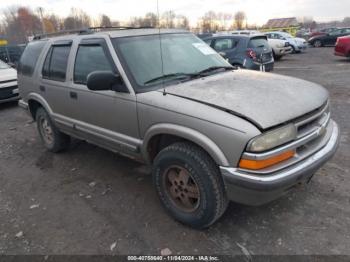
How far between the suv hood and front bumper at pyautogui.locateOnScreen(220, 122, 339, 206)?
1.32 ft

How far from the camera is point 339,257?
105 inches

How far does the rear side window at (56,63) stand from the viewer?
14.4ft

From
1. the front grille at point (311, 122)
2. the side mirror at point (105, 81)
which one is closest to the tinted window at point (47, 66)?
the side mirror at point (105, 81)

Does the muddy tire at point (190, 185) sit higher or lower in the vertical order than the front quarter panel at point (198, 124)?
lower

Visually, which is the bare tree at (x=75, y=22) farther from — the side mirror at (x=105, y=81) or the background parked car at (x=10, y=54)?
the side mirror at (x=105, y=81)

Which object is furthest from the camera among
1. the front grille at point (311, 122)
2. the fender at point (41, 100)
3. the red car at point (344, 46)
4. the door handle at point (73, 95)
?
the red car at point (344, 46)

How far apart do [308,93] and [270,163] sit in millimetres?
985

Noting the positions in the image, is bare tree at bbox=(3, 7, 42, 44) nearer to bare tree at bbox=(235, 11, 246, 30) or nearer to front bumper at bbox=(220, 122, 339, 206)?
bare tree at bbox=(235, 11, 246, 30)

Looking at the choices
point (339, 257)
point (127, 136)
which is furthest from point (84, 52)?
point (339, 257)

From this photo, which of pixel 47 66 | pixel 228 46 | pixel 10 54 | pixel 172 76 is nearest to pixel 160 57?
pixel 172 76

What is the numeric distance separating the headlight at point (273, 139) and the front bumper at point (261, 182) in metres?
0.22

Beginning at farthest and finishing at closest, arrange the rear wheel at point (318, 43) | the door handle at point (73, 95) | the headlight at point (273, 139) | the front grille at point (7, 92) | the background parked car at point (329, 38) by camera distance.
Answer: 1. the rear wheel at point (318, 43)
2. the background parked car at point (329, 38)
3. the front grille at point (7, 92)
4. the door handle at point (73, 95)
5. the headlight at point (273, 139)

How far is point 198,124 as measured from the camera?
2.72m

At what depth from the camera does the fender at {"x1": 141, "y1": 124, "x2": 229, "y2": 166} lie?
2.61m
